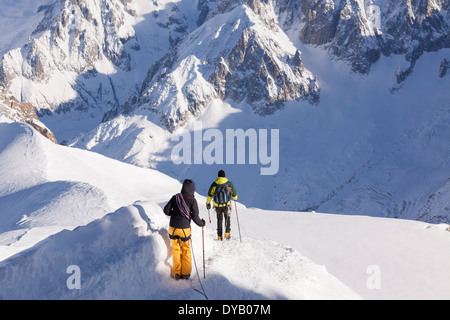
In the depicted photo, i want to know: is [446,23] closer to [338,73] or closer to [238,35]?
[338,73]

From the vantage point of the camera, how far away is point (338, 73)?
188 meters

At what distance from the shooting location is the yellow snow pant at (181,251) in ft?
34.5

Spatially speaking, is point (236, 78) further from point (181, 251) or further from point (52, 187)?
point (181, 251)

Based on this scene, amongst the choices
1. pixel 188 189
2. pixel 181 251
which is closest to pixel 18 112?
pixel 188 189

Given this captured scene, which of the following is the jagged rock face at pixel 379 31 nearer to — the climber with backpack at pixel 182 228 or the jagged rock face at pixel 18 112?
the jagged rock face at pixel 18 112

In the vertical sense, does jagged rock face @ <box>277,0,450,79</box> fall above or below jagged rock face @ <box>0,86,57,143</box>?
above

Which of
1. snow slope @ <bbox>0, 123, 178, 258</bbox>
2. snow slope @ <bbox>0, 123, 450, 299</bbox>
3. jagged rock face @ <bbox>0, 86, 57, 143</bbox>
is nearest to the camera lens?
snow slope @ <bbox>0, 123, 450, 299</bbox>

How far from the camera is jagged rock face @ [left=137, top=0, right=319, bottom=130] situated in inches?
6821

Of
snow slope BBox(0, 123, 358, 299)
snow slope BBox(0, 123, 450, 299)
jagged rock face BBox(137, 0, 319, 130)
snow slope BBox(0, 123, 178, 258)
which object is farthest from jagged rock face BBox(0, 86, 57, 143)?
jagged rock face BBox(137, 0, 319, 130)

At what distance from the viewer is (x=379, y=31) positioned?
195 m

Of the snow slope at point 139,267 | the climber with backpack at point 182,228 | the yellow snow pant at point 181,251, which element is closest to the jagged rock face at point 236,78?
the snow slope at point 139,267

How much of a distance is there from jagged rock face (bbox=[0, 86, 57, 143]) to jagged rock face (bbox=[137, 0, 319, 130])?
261ft

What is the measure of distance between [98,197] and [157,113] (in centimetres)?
14792

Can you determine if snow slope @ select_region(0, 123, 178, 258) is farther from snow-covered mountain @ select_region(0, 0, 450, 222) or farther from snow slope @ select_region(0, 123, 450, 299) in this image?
snow-covered mountain @ select_region(0, 0, 450, 222)
